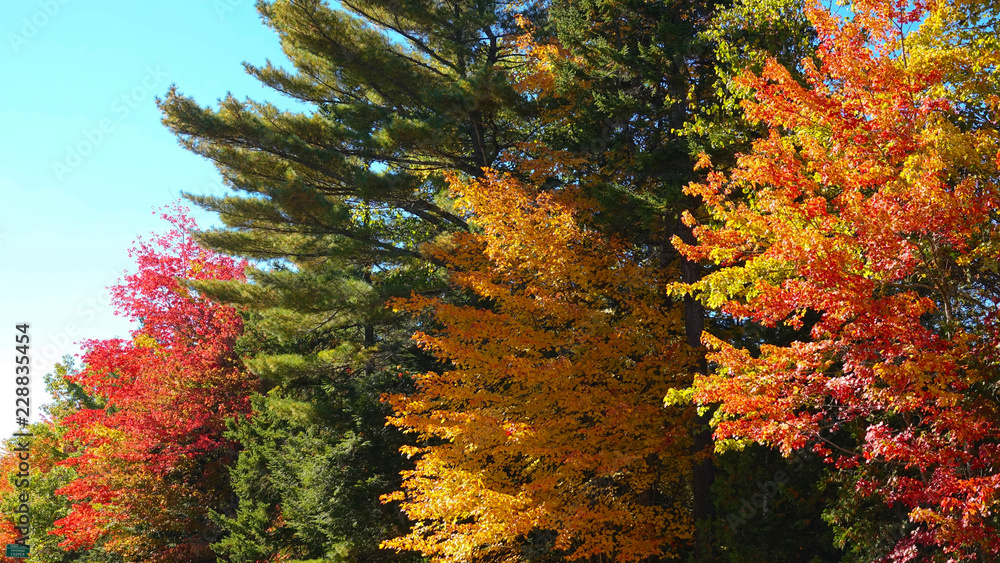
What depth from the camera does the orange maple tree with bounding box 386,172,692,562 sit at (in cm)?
1203

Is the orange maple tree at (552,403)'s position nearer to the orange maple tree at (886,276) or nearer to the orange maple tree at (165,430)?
the orange maple tree at (886,276)

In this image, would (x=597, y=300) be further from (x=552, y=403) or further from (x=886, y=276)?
(x=886, y=276)

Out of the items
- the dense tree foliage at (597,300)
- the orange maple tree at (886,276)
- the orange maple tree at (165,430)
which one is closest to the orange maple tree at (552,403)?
the dense tree foliage at (597,300)

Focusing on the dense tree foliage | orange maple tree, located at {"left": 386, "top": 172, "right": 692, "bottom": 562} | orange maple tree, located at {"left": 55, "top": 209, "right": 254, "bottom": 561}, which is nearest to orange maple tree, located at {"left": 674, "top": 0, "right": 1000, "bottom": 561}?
the dense tree foliage

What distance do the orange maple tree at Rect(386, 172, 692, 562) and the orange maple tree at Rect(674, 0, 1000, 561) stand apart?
11.6 feet

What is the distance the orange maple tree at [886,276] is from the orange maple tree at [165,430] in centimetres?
1931

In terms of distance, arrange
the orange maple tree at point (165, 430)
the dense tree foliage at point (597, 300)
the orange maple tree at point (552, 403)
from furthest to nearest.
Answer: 1. the orange maple tree at point (165, 430)
2. the orange maple tree at point (552, 403)
3. the dense tree foliage at point (597, 300)

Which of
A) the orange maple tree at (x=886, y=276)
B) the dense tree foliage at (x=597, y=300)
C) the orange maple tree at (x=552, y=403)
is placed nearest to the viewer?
the orange maple tree at (x=886, y=276)

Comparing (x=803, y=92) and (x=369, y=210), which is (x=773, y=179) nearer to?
(x=803, y=92)

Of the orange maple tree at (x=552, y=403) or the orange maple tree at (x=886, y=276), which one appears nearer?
the orange maple tree at (x=886, y=276)

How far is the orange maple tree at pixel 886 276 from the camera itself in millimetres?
7371

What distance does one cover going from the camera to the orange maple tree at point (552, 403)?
12031 mm

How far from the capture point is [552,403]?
12.6 meters

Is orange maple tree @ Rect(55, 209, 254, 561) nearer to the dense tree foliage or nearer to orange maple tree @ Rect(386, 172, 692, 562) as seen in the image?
the dense tree foliage
